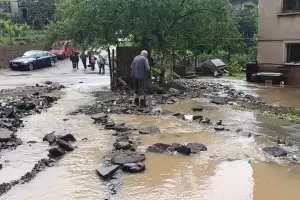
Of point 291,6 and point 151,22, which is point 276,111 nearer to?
point 151,22

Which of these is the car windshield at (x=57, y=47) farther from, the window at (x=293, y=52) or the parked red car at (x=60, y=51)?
the window at (x=293, y=52)

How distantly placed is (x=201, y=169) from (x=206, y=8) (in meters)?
11.7

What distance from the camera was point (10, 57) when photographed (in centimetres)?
3378

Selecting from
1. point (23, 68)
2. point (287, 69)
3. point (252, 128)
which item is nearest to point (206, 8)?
point (287, 69)

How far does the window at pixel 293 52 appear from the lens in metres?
21.2

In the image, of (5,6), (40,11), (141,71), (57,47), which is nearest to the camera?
(141,71)

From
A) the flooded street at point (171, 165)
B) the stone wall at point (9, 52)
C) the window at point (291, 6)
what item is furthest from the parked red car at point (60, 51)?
the flooded street at point (171, 165)

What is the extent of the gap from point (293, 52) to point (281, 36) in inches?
40.5

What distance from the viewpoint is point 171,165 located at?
8.00 metres

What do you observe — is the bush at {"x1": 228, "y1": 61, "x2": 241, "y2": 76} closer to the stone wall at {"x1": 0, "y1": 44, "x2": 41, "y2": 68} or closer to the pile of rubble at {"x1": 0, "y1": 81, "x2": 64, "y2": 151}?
the pile of rubble at {"x1": 0, "y1": 81, "x2": 64, "y2": 151}

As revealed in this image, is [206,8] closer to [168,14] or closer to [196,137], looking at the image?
[168,14]

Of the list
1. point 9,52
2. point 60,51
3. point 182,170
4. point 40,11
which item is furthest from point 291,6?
point 40,11

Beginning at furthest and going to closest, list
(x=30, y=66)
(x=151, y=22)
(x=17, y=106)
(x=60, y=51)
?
(x=60, y=51) < (x=30, y=66) < (x=151, y=22) < (x=17, y=106)

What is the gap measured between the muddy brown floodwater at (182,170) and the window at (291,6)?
11366 millimetres
